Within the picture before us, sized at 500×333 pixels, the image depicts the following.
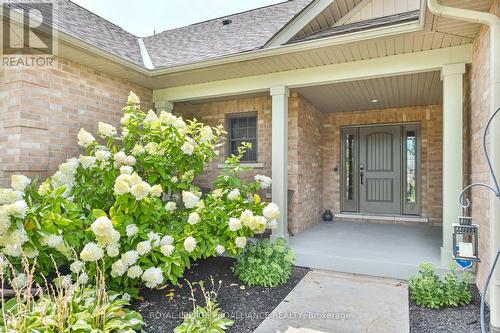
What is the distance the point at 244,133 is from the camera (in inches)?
232

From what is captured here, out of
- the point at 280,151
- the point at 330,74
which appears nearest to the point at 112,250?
the point at 280,151

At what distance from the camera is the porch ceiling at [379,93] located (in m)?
4.47

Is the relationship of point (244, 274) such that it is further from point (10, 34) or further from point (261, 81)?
point (10, 34)

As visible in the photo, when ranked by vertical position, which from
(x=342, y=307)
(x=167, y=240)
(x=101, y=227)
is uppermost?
(x=101, y=227)

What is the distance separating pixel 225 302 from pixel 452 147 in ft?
9.74

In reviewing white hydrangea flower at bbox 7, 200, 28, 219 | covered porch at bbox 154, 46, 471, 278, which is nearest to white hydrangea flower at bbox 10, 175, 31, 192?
white hydrangea flower at bbox 7, 200, 28, 219

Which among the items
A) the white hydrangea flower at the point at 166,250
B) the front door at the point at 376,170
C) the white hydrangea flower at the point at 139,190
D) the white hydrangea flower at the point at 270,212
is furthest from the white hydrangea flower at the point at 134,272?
the front door at the point at 376,170

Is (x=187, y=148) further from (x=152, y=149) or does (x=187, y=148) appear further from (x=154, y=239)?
(x=154, y=239)

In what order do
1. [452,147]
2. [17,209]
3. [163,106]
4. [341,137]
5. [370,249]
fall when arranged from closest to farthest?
[17,209] → [452,147] → [370,249] → [163,106] → [341,137]

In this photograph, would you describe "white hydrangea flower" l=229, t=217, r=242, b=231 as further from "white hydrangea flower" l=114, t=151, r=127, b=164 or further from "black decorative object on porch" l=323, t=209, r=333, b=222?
"black decorative object on porch" l=323, t=209, r=333, b=222

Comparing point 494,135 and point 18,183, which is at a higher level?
point 494,135

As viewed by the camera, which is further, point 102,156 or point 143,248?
point 102,156

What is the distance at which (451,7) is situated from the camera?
8.59 feet

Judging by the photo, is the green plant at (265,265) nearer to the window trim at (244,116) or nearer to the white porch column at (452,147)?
the white porch column at (452,147)
